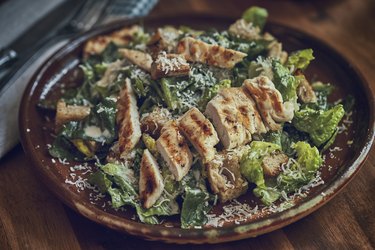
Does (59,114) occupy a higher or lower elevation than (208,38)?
lower

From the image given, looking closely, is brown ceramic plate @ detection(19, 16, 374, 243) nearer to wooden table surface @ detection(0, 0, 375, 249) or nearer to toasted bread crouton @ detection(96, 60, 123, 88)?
wooden table surface @ detection(0, 0, 375, 249)

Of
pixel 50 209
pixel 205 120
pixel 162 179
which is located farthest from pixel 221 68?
pixel 50 209

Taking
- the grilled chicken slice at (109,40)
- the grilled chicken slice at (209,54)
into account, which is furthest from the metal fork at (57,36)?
the grilled chicken slice at (209,54)

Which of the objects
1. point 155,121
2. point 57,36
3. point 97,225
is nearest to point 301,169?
point 155,121

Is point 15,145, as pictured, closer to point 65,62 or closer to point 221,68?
point 65,62

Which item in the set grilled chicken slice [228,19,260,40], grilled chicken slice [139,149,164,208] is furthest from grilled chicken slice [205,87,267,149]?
grilled chicken slice [228,19,260,40]

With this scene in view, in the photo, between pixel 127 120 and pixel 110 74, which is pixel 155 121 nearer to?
pixel 127 120

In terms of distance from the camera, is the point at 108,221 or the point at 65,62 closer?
the point at 108,221
